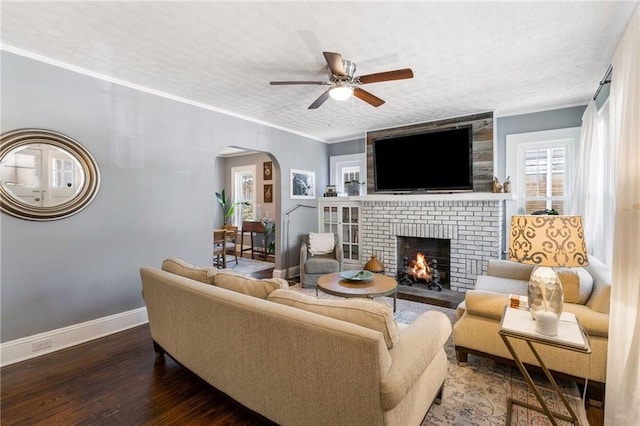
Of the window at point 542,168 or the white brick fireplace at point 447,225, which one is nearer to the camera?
the window at point 542,168

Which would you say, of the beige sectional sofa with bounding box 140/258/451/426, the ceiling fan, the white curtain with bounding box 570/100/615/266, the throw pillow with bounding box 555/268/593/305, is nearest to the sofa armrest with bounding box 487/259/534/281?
the white curtain with bounding box 570/100/615/266

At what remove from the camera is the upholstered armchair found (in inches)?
181

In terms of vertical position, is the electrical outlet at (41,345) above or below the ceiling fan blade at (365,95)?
below

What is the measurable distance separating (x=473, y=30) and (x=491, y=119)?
2427 mm

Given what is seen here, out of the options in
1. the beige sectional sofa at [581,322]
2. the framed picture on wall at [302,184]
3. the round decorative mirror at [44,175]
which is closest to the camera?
the beige sectional sofa at [581,322]

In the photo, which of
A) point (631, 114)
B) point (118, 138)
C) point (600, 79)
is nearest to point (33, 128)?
point (118, 138)

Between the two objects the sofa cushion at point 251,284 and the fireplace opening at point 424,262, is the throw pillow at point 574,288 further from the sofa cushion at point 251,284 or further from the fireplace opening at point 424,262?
the fireplace opening at point 424,262

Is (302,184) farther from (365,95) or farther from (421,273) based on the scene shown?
(365,95)

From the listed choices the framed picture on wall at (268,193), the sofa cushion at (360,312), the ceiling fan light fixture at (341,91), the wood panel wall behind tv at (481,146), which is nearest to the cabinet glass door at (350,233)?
the wood panel wall behind tv at (481,146)

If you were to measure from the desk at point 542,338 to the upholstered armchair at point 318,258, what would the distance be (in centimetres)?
295

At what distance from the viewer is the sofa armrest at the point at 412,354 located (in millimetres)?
1225

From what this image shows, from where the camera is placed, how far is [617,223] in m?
1.87

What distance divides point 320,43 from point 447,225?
11.1 feet

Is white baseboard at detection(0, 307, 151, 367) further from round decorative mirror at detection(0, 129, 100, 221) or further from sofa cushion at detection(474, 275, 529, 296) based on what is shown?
sofa cushion at detection(474, 275, 529, 296)
